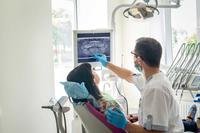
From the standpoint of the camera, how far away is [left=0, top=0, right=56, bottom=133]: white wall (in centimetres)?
278

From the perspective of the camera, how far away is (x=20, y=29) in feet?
9.74

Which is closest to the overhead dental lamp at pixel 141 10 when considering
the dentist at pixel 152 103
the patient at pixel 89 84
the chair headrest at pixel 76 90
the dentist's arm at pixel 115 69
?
the dentist's arm at pixel 115 69

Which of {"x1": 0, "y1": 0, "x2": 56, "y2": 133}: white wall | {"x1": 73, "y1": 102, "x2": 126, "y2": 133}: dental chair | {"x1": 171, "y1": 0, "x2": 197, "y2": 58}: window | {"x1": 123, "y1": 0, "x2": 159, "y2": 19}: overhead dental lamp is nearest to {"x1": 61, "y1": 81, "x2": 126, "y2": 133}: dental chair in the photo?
{"x1": 73, "y1": 102, "x2": 126, "y2": 133}: dental chair

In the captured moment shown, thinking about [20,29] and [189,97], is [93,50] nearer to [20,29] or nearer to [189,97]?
[20,29]

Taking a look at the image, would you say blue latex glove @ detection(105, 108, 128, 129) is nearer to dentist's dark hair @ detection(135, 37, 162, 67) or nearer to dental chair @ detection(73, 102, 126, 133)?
dental chair @ detection(73, 102, 126, 133)

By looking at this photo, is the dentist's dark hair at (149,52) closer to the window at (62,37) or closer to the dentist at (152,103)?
the dentist at (152,103)

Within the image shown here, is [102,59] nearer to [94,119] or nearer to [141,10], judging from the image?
[141,10]

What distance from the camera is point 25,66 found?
3016 mm

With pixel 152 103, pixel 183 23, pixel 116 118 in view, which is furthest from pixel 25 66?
pixel 183 23

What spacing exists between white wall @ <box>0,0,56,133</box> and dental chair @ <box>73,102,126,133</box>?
756 millimetres

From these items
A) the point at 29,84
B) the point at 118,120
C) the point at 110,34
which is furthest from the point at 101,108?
the point at 110,34

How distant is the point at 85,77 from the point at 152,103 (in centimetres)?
54

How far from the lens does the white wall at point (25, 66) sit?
2.78 meters

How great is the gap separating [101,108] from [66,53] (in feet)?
6.28
